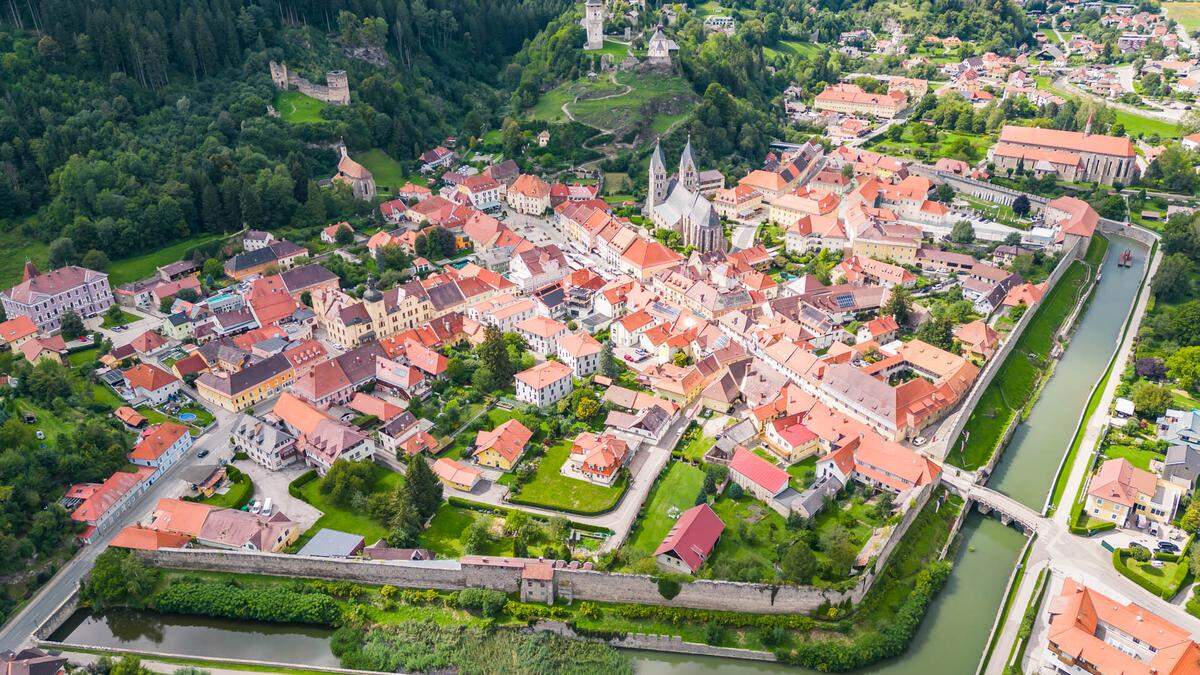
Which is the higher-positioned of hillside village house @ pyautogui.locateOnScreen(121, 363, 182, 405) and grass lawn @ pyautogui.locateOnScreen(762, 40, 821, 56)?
hillside village house @ pyautogui.locateOnScreen(121, 363, 182, 405)

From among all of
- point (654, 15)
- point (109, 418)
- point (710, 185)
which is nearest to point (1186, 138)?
point (710, 185)

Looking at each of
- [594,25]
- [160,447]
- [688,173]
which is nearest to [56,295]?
[160,447]

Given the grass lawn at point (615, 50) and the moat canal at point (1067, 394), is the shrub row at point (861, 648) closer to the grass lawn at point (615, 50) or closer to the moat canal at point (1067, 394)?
the moat canal at point (1067, 394)

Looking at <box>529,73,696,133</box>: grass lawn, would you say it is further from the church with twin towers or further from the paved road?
the paved road

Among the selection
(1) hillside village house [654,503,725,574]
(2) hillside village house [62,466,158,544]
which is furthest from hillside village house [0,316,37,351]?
(1) hillside village house [654,503,725,574]

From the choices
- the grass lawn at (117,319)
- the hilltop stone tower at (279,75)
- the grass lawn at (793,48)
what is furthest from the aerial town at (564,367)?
the grass lawn at (793,48)

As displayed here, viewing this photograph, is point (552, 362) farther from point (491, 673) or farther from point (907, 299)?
point (907, 299)
